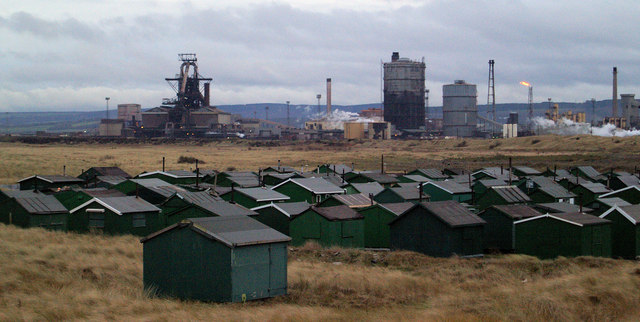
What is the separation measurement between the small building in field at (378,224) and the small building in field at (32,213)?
1307cm

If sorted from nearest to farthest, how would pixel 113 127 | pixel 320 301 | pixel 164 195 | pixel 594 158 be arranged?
pixel 320 301, pixel 164 195, pixel 594 158, pixel 113 127

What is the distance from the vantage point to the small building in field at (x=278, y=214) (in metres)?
34.3

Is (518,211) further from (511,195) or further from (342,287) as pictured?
(342,287)

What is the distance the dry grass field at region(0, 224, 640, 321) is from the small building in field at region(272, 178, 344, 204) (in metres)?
11.5

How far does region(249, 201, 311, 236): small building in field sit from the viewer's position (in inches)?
1351

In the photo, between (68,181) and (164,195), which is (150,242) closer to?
(164,195)

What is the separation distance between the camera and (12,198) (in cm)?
3384

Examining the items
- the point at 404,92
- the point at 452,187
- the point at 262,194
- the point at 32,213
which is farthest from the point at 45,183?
the point at 404,92

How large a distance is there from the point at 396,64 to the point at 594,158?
234ft

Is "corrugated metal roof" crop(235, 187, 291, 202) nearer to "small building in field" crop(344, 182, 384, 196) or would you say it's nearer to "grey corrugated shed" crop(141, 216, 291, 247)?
"small building in field" crop(344, 182, 384, 196)

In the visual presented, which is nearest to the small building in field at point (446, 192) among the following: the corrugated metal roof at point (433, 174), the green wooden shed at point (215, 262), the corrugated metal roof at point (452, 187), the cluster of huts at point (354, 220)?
the corrugated metal roof at point (452, 187)

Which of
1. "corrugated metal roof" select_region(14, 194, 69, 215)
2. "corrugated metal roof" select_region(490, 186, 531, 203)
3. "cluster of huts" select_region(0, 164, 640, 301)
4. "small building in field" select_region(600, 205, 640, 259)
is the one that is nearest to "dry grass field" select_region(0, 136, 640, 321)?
"cluster of huts" select_region(0, 164, 640, 301)

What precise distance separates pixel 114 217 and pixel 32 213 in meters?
3.43

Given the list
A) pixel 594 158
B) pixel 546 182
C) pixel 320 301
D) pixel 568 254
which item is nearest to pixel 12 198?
pixel 320 301
